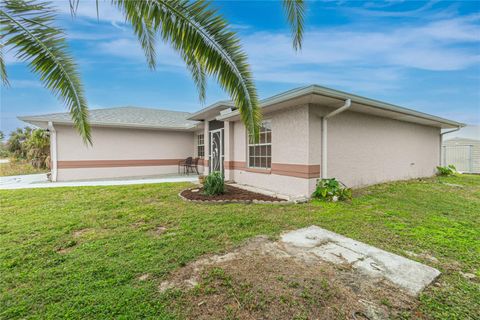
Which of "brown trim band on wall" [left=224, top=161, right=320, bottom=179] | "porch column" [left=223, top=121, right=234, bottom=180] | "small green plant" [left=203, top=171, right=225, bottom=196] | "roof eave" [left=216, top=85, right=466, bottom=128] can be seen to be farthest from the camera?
"porch column" [left=223, top=121, right=234, bottom=180]

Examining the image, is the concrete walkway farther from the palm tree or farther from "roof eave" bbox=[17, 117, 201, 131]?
the palm tree

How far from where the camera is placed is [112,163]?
1121cm

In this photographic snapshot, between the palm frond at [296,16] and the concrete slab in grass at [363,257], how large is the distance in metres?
3.16

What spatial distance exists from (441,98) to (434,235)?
1796 centimetres

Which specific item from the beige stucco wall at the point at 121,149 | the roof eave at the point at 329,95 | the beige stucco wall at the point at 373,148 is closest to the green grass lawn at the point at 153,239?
the beige stucco wall at the point at 373,148

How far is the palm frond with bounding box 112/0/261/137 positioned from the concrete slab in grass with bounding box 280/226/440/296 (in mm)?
1889

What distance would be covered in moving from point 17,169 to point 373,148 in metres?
20.4

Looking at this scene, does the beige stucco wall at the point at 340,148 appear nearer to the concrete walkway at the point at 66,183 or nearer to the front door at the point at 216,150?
the front door at the point at 216,150

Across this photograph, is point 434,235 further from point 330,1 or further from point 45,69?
point 45,69

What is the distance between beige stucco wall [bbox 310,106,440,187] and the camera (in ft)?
21.0

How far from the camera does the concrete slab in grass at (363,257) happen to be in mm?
2304

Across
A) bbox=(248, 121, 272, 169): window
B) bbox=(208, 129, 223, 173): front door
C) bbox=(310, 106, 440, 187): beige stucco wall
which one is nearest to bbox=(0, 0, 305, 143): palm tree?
bbox=(310, 106, 440, 187): beige stucco wall

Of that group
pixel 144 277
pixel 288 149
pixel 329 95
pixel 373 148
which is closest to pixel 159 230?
pixel 144 277

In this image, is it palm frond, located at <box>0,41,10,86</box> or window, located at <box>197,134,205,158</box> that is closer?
palm frond, located at <box>0,41,10,86</box>
